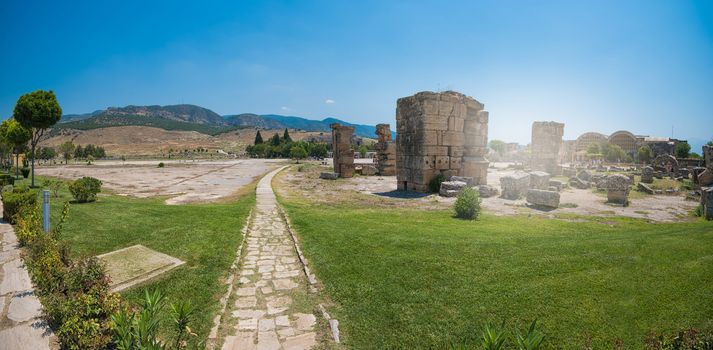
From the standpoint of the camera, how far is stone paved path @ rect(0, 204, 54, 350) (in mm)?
3852

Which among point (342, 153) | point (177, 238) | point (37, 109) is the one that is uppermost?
point (37, 109)

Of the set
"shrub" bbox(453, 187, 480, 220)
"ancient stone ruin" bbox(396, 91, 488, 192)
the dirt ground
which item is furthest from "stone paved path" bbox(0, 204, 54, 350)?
"ancient stone ruin" bbox(396, 91, 488, 192)

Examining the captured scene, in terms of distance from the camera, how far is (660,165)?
31234 mm

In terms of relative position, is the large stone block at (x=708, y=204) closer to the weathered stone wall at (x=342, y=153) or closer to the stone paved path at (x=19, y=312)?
the stone paved path at (x=19, y=312)

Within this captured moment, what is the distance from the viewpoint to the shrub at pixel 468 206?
10422 mm

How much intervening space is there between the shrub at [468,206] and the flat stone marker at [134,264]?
7.97 m

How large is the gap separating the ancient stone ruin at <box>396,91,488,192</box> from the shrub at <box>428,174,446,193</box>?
8.6 inches

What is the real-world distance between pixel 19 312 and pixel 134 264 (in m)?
1.88

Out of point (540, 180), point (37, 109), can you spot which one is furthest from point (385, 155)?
point (37, 109)

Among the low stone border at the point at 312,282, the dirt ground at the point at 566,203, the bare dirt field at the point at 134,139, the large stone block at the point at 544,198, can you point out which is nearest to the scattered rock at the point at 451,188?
the dirt ground at the point at 566,203

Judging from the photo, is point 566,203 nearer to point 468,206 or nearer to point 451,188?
point 451,188

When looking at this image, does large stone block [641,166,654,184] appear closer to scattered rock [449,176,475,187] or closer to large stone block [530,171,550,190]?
large stone block [530,171,550,190]

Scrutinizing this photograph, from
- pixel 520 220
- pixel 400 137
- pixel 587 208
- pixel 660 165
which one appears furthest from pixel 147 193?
pixel 660 165

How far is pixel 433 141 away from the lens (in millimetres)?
17516
